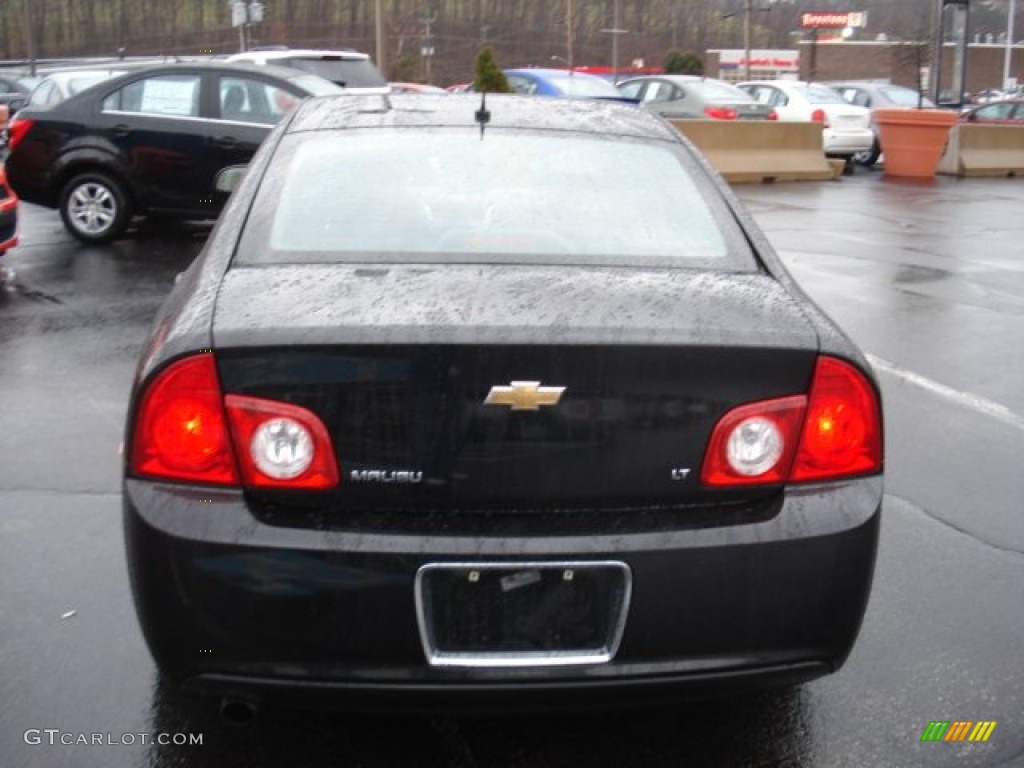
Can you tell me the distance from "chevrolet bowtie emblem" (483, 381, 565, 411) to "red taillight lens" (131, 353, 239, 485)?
57cm

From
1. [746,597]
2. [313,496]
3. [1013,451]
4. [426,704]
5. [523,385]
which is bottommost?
[1013,451]

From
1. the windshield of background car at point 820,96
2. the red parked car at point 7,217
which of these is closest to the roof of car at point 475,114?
the red parked car at point 7,217

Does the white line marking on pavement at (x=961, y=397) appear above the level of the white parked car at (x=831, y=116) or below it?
below

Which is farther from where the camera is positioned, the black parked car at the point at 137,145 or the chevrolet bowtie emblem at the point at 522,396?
the black parked car at the point at 137,145

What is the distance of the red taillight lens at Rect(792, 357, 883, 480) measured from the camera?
2.65 metres

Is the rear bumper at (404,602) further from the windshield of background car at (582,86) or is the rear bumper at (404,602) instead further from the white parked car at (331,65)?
the windshield of background car at (582,86)

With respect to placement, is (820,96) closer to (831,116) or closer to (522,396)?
(831,116)

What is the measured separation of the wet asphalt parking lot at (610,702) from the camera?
2982mm

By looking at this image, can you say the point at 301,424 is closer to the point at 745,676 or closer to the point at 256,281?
the point at 256,281

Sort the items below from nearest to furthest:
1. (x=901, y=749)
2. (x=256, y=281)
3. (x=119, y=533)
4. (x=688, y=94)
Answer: (x=256, y=281), (x=901, y=749), (x=119, y=533), (x=688, y=94)

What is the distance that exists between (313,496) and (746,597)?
92cm

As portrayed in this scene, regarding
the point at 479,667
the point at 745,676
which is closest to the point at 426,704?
the point at 479,667

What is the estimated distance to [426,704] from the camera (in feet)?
8.21

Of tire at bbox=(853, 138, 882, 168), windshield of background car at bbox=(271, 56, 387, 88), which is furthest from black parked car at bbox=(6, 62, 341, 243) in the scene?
tire at bbox=(853, 138, 882, 168)
